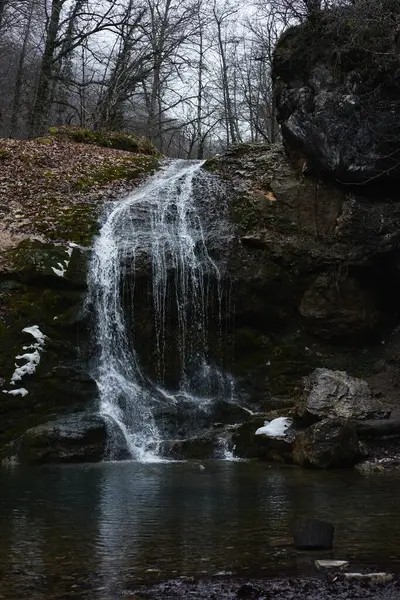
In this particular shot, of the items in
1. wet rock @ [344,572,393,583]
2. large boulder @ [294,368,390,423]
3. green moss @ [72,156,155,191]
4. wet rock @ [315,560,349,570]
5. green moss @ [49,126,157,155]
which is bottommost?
wet rock @ [315,560,349,570]

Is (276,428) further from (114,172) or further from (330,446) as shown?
(114,172)

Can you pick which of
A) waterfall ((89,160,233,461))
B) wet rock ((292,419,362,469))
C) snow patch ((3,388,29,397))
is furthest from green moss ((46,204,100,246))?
wet rock ((292,419,362,469))

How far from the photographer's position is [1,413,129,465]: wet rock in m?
10.6

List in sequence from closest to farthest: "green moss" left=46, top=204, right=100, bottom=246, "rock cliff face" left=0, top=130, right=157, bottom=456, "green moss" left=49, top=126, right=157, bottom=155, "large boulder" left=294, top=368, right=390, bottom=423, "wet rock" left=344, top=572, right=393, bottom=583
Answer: "wet rock" left=344, top=572, right=393, bottom=583 < "large boulder" left=294, top=368, right=390, bottom=423 < "rock cliff face" left=0, top=130, right=157, bottom=456 < "green moss" left=46, top=204, right=100, bottom=246 < "green moss" left=49, top=126, right=157, bottom=155

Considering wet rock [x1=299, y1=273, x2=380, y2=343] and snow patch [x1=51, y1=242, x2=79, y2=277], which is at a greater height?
snow patch [x1=51, y1=242, x2=79, y2=277]

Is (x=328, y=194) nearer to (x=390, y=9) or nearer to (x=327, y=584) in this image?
(x=390, y=9)

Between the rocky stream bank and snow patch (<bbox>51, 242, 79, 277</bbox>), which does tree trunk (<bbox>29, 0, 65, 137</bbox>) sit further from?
snow patch (<bbox>51, 242, 79, 277</bbox>)

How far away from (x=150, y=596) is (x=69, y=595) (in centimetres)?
48

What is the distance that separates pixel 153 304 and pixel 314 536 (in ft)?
31.5

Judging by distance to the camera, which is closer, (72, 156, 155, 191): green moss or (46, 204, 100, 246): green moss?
(46, 204, 100, 246): green moss

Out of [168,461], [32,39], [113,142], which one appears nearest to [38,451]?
[168,461]

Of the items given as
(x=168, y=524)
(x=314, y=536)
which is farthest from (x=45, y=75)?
(x=314, y=536)

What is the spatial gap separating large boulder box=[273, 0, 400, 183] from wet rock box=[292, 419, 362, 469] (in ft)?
19.4

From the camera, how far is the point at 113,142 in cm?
2183
